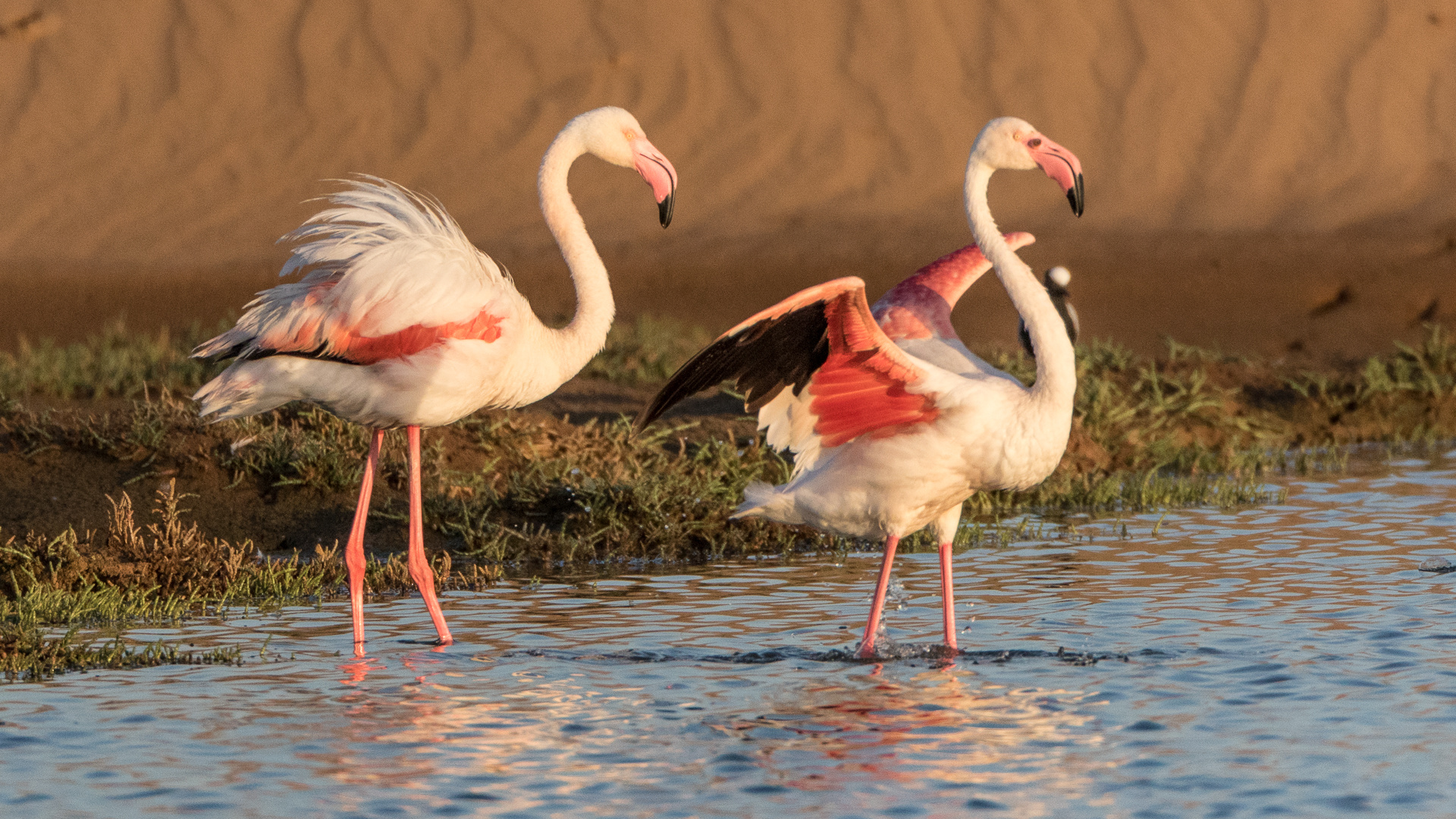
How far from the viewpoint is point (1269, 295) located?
54.6 ft

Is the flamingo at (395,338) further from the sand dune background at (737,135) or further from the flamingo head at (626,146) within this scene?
the sand dune background at (737,135)

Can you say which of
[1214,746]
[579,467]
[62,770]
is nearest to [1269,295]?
[579,467]

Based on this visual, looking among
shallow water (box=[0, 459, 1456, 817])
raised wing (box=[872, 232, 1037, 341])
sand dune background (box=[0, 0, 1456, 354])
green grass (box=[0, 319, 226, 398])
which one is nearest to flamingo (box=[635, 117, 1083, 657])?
raised wing (box=[872, 232, 1037, 341])

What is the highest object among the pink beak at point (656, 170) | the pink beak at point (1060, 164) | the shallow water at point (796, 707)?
the pink beak at point (656, 170)

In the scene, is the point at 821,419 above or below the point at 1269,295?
below

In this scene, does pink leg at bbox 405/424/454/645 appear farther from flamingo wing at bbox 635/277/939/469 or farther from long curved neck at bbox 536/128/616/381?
flamingo wing at bbox 635/277/939/469

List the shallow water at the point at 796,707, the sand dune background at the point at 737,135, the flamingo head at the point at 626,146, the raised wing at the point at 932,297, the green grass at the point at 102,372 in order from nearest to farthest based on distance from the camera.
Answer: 1. the shallow water at the point at 796,707
2. the raised wing at the point at 932,297
3. the flamingo head at the point at 626,146
4. the green grass at the point at 102,372
5. the sand dune background at the point at 737,135

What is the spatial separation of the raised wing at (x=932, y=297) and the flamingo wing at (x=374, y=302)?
1363 millimetres

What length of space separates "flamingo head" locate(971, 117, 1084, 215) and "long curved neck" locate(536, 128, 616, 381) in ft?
4.73

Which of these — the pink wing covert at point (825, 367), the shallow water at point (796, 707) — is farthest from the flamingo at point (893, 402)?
the shallow water at point (796, 707)

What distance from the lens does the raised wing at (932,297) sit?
696cm

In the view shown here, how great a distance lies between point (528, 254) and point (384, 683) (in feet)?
44.4

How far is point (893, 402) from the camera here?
6250mm

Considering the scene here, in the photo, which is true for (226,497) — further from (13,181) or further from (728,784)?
(13,181)
